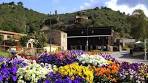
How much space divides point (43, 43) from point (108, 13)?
112 m

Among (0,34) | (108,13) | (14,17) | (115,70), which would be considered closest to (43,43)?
(0,34)

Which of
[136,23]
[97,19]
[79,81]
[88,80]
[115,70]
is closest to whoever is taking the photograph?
[79,81]

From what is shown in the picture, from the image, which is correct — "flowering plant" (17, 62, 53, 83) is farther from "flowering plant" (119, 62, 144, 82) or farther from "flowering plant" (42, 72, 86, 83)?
"flowering plant" (119, 62, 144, 82)

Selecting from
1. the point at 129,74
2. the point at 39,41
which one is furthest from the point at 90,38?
the point at 129,74

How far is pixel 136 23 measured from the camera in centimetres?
12669

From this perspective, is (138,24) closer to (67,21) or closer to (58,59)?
(67,21)

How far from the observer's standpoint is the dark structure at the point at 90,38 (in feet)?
416

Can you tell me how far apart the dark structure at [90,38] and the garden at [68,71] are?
343 ft

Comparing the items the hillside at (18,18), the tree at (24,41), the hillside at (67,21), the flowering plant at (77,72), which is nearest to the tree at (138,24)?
the hillside at (67,21)

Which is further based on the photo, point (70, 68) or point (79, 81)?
point (70, 68)

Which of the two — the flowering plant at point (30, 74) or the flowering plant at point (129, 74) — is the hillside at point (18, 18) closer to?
the flowering plant at point (129, 74)

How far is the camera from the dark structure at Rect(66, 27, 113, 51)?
126688mm

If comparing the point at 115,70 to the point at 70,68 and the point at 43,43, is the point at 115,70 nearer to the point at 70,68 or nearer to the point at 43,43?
the point at 70,68

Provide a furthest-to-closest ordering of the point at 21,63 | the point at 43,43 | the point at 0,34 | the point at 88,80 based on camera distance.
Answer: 1. the point at 0,34
2. the point at 43,43
3. the point at 21,63
4. the point at 88,80
